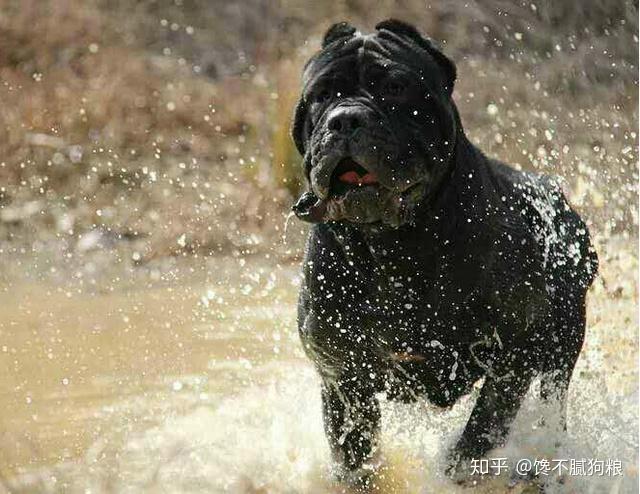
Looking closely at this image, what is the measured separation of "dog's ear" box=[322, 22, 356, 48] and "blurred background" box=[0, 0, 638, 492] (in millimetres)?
1418

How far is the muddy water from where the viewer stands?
3525mm

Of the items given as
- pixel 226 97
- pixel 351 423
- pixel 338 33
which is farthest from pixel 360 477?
pixel 226 97

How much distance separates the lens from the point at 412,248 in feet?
10.1

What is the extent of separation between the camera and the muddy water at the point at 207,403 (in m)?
3.53

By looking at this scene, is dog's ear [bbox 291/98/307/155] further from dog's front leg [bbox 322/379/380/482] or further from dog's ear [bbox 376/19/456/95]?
dog's front leg [bbox 322/379/380/482]

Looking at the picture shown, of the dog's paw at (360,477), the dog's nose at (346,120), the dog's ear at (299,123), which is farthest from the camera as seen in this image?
the dog's paw at (360,477)

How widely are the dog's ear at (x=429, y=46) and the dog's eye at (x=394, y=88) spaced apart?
0.21 meters

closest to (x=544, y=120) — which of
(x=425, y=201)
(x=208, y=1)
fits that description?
(x=208, y=1)

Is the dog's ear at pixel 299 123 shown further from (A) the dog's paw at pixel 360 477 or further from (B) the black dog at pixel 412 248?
(A) the dog's paw at pixel 360 477

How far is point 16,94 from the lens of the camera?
9.55m

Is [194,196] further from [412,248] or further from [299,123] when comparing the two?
[412,248]

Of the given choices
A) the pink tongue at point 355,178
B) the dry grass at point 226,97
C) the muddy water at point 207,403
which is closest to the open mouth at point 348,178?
the pink tongue at point 355,178

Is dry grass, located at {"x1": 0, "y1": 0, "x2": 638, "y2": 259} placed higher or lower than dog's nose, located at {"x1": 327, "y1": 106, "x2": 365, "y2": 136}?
lower

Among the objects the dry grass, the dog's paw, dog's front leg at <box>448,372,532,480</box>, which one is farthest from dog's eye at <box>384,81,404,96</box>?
the dry grass
